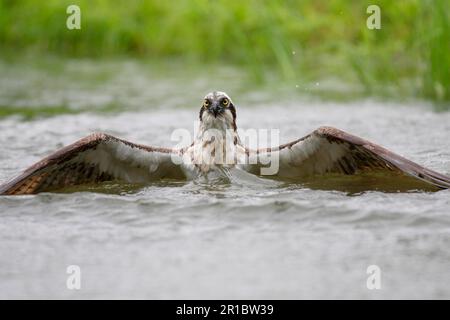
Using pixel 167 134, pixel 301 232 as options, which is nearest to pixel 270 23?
pixel 167 134

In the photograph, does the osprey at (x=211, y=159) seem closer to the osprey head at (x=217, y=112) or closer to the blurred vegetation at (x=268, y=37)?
the osprey head at (x=217, y=112)

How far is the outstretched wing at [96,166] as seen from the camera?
7.52 metres

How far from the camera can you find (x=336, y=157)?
7863mm

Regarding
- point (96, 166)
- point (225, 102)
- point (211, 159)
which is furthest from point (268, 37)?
point (96, 166)

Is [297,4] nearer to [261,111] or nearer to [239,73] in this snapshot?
[239,73]

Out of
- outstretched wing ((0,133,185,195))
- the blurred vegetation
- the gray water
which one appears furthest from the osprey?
the blurred vegetation

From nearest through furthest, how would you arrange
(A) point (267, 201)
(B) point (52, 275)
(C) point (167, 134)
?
(B) point (52, 275) < (A) point (267, 201) < (C) point (167, 134)

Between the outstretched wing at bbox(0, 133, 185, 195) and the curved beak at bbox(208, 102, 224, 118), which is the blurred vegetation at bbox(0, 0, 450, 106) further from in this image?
the outstretched wing at bbox(0, 133, 185, 195)

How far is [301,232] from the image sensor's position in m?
Answer: 6.64

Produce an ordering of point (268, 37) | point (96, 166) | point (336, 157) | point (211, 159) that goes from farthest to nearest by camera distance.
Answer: point (268, 37)
point (211, 159)
point (96, 166)
point (336, 157)

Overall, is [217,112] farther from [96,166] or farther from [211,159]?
[96,166]

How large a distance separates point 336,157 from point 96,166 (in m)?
2.01

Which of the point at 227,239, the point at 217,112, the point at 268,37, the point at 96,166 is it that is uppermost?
the point at 268,37

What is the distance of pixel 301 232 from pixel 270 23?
19.3 ft
